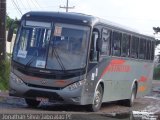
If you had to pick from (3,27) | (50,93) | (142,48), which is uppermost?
(3,27)

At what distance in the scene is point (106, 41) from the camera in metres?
19.2

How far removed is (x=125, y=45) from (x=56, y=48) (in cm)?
460

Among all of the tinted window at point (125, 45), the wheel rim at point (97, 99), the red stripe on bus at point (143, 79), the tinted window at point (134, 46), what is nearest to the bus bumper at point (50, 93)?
the wheel rim at point (97, 99)

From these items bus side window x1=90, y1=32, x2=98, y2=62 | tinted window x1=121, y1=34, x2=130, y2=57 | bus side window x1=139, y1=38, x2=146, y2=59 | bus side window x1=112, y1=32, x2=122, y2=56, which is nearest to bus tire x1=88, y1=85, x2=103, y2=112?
bus side window x1=90, y1=32, x2=98, y2=62

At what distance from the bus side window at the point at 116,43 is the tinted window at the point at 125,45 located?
0.35 metres

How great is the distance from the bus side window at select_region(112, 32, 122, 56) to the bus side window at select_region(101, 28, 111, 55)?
535mm

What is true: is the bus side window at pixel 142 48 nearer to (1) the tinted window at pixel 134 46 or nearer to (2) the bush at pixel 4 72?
(1) the tinted window at pixel 134 46

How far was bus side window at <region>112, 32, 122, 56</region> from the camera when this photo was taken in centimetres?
2011

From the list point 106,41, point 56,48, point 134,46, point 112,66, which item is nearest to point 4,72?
point 134,46

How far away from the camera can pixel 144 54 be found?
24.5 meters

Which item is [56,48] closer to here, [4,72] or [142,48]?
[142,48]

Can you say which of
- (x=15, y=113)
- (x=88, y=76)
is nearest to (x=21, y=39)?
(x=88, y=76)

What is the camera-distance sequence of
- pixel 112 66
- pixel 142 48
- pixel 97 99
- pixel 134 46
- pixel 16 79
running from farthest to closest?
pixel 142 48
pixel 134 46
pixel 112 66
pixel 97 99
pixel 16 79

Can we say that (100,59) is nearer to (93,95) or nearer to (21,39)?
(93,95)
